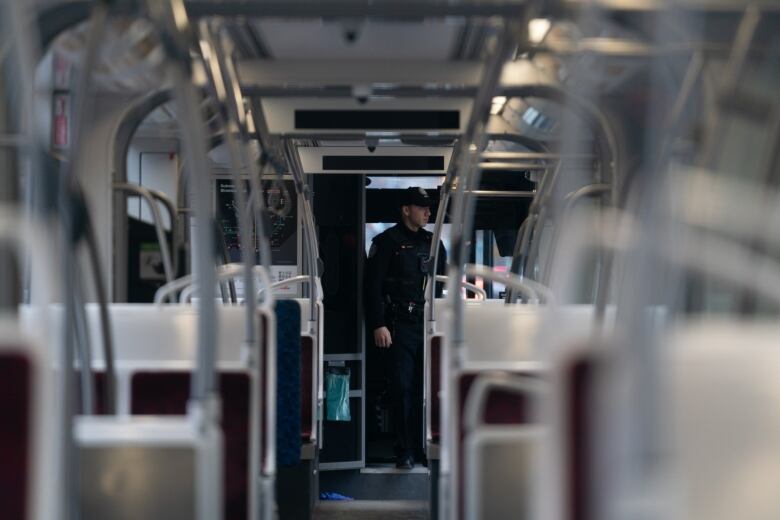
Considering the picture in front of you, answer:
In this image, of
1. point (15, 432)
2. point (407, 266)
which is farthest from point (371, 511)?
point (15, 432)

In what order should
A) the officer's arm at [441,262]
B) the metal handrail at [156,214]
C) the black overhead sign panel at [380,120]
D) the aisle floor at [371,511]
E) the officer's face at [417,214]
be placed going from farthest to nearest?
the officer's arm at [441,262] < the officer's face at [417,214] < the aisle floor at [371,511] < the metal handrail at [156,214] < the black overhead sign panel at [380,120]

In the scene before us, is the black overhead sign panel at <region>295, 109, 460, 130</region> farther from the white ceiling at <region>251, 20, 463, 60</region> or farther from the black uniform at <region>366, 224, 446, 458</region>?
the black uniform at <region>366, 224, 446, 458</region>

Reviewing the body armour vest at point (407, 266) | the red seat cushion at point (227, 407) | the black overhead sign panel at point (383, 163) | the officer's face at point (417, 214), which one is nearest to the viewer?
the red seat cushion at point (227, 407)

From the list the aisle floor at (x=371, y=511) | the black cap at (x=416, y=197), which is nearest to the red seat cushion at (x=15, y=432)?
the aisle floor at (x=371, y=511)

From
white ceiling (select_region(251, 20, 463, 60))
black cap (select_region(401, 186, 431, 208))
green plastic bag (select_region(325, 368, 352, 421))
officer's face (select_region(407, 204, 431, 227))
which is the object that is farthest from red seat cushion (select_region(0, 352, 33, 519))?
green plastic bag (select_region(325, 368, 352, 421))

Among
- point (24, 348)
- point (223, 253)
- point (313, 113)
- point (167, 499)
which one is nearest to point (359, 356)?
point (223, 253)

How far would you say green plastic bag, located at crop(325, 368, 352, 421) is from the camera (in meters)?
6.80

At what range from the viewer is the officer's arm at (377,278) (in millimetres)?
6320

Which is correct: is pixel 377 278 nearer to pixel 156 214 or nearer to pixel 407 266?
pixel 407 266

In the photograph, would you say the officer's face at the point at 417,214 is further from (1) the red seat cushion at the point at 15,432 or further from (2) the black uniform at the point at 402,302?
(1) the red seat cushion at the point at 15,432

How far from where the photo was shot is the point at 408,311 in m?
6.31

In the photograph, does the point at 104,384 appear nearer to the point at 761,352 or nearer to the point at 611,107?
the point at 761,352

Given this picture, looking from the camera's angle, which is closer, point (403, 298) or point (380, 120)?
point (380, 120)

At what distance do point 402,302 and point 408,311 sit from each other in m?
0.09
